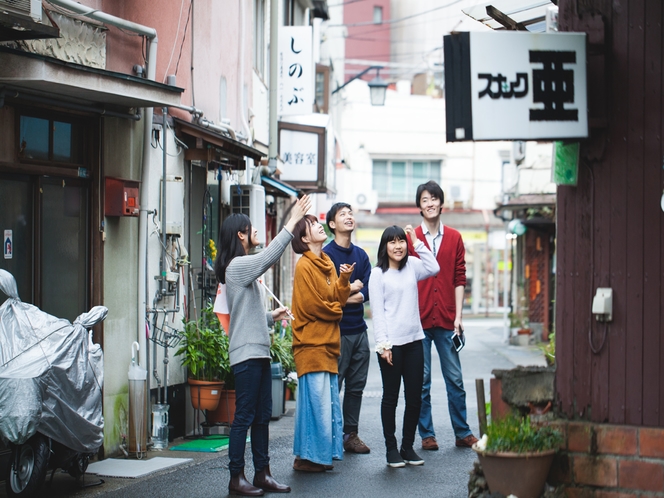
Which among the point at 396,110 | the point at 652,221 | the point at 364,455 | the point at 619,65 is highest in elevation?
the point at 396,110

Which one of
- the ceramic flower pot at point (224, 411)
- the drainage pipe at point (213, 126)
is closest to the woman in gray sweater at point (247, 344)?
the ceramic flower pot at point (224, 411)

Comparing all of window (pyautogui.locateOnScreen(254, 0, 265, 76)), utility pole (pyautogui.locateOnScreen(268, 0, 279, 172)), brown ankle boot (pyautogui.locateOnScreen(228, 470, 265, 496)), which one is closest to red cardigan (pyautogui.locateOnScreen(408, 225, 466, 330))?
brown ankle boot (pyautogui.locateOnScreen(228, 470, 265, 496))

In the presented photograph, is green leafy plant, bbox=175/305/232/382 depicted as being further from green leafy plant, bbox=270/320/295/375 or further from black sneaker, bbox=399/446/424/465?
black sneaker, bbox=399/446/424/465

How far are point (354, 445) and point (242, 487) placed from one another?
74.1 inches

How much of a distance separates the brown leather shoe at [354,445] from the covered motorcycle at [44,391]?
243 centimetres

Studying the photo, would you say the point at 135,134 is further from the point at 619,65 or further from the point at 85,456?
the point at 619,65

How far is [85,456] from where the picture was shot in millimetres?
7090

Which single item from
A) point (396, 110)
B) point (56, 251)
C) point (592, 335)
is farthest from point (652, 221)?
point (396, 110)

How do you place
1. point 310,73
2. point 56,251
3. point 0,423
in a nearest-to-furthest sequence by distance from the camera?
point 0,423 < point 56,251 < point 310,73

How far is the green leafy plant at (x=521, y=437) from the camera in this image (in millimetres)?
4938

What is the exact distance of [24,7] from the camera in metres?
6.22

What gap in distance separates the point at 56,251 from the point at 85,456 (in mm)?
1907

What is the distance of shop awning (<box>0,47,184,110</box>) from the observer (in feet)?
21.5

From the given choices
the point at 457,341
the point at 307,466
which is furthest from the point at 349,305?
the point at 307,466
